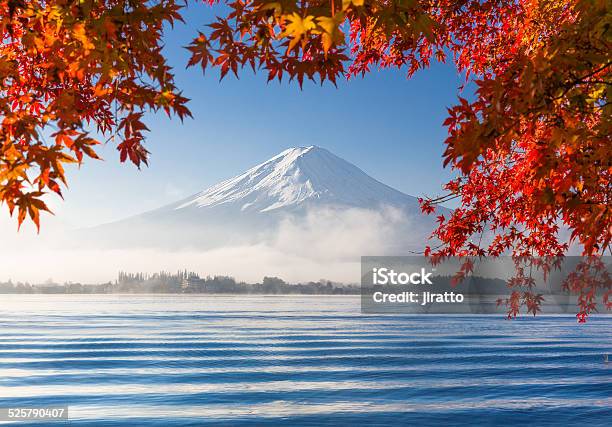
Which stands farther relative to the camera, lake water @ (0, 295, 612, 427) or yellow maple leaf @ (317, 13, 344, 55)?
lake water @ (0, 295, 612, 427)

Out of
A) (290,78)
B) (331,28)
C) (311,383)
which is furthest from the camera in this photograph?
(311,383)

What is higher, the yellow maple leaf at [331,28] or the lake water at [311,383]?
the yellow maple leaf at [331,28]

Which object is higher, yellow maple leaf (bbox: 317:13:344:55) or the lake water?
yellow maple leaf (bbox: 317:13:344:55)

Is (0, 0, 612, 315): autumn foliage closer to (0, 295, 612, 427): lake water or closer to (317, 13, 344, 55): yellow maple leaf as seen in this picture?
(317, 13, 344, 55): yellow maple leaf

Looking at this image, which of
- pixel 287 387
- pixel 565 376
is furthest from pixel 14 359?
pixel 565 376

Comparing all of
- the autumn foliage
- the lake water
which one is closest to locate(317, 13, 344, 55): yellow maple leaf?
the autumn foliage

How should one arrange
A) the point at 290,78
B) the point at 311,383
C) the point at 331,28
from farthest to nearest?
1. the point at 311,383
2. the point at 290,78
3. the point at 331,28

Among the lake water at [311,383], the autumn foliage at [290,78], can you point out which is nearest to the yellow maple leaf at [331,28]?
the autumn foliage at [290,78]

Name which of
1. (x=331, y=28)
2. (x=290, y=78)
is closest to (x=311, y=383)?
(x=290, y=78)

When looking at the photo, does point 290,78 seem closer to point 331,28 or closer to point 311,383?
point 331,28

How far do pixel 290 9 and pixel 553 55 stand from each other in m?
1.83

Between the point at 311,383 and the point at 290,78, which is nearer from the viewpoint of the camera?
the point at 290,78

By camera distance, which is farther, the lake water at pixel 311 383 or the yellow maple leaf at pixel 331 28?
the lake water at pixel 311 383

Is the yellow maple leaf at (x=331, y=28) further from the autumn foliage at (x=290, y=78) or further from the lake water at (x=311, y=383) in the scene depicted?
the lake water at (x=311, y=383)
